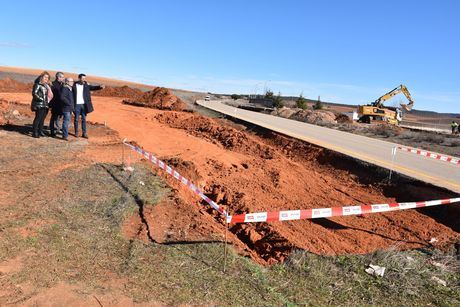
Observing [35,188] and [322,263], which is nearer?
[322,263]

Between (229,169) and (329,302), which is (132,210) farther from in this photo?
(229,169)

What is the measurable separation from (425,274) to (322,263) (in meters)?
1.67

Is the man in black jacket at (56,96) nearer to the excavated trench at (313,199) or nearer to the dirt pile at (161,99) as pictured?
the excavated trench at (313,199)

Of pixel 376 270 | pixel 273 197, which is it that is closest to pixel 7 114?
pixel 273 197

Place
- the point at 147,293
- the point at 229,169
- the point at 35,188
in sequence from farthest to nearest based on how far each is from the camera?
1. the point at 229,169
2. the point at 35,188
3. the point at 147,293

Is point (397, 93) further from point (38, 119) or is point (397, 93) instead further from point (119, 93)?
point (38, 119)

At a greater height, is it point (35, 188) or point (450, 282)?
point (35, 188)

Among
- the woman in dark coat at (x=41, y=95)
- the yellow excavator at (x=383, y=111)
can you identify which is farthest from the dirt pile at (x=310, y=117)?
the woman in dark coat at (x=41, y=95)

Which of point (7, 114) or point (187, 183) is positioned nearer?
point (187, 183)

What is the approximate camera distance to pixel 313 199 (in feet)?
34.7

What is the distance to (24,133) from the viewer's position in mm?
12250

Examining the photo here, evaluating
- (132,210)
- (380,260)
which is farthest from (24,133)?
(380,260)

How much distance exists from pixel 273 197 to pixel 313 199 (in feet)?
3.93

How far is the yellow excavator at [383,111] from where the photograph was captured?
4741cm
